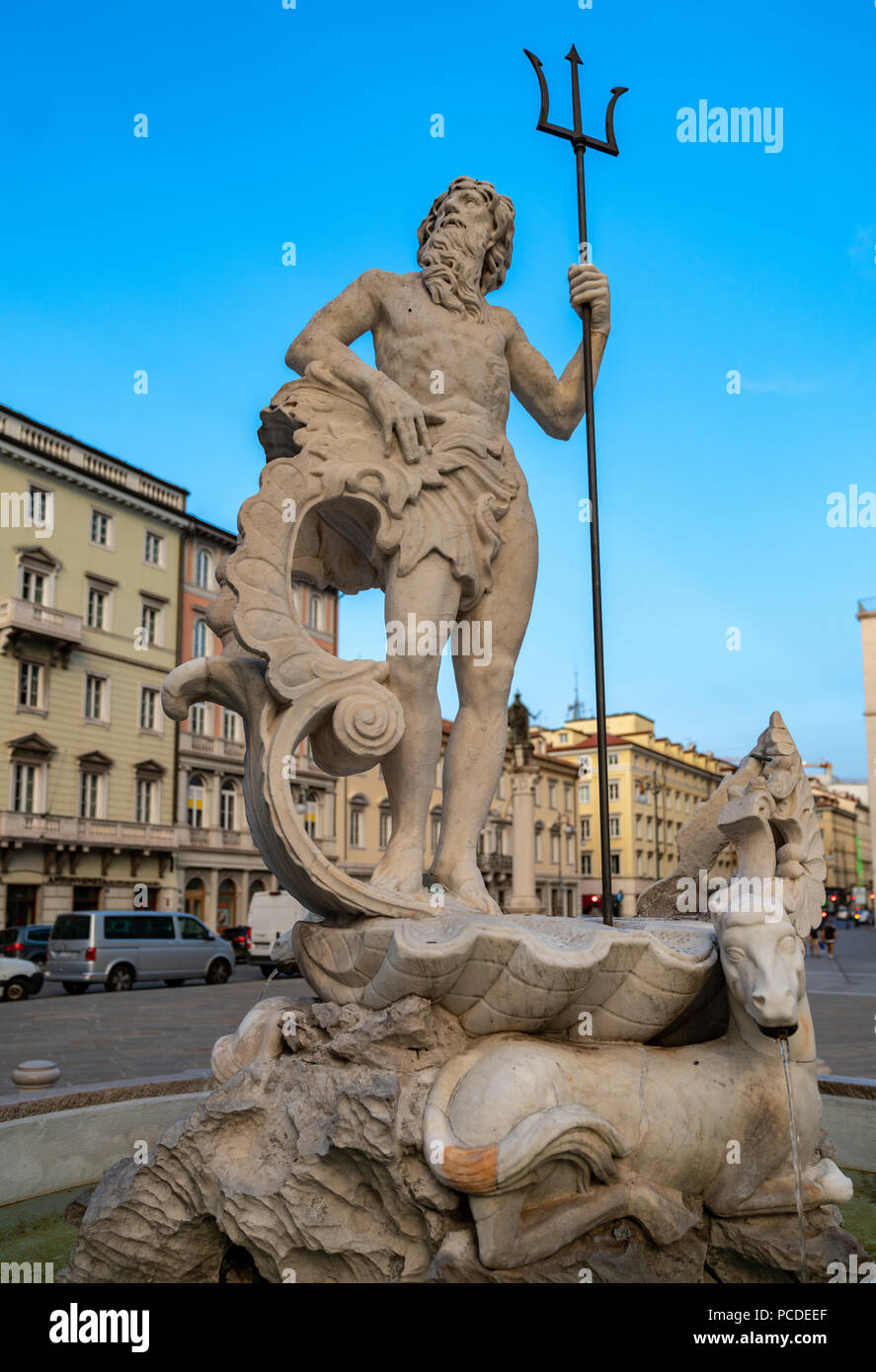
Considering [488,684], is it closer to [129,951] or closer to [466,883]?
[466,883]

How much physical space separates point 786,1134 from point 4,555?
98.5ft

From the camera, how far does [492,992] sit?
2.84 meters

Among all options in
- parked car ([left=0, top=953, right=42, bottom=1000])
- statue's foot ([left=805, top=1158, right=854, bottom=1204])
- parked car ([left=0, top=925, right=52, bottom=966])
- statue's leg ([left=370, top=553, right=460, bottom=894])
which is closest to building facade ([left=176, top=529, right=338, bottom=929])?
parked car ([left=0, top=925, right=52, bottom=966])

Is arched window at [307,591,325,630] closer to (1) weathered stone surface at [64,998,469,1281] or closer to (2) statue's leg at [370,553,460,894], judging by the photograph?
(2) statue's leg at [370,553,460,894]

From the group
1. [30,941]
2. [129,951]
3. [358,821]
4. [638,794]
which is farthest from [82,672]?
[638,794]

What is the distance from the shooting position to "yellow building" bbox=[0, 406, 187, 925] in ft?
95.0

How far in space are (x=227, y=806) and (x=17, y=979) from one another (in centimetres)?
1844

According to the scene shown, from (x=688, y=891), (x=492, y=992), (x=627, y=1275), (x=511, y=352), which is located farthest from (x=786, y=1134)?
(x=511, y=352)

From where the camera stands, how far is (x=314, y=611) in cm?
3659

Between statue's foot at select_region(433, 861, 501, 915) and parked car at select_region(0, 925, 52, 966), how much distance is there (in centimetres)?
2100

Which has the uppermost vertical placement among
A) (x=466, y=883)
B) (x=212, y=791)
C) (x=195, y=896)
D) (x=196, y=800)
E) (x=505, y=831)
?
(x=212, y=791)

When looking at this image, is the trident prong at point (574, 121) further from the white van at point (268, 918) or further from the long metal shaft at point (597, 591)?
the white van at point (268, 918)
